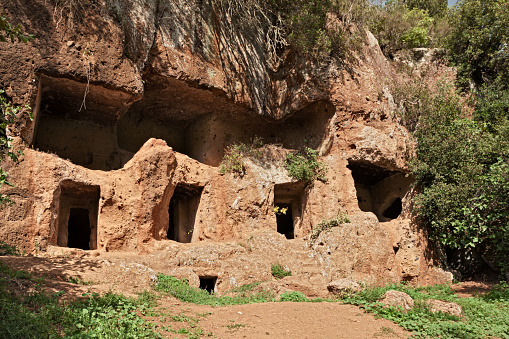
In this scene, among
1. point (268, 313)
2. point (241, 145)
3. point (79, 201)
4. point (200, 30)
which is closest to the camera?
point (268, 313)

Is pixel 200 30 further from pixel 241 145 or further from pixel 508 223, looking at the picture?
pixel 508 223

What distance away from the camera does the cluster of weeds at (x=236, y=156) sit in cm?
1375

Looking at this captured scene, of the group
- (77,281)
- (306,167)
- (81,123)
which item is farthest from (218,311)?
(81,123)

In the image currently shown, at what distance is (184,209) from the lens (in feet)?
46.6

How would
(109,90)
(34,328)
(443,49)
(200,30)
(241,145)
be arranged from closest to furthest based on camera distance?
(34,328) < (109,90) < (200,30) < (241,145) < (443,49)

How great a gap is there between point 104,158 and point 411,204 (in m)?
9.95

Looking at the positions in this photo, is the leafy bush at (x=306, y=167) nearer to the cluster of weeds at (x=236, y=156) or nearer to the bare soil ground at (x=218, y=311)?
the cluster of weeds at (x=236, y=156)

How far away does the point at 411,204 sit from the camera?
14.7m

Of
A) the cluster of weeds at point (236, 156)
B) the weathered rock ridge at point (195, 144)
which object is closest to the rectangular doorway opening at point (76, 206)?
the weathered rock ridge at point (195, 144)

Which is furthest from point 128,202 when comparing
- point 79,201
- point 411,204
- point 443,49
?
point 443,49

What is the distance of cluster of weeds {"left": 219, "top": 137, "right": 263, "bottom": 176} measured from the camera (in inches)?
541

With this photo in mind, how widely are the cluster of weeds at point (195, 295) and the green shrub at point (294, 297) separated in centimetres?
25

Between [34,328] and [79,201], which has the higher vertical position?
[79,201]

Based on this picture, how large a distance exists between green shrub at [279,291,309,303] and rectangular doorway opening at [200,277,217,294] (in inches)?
87.3
